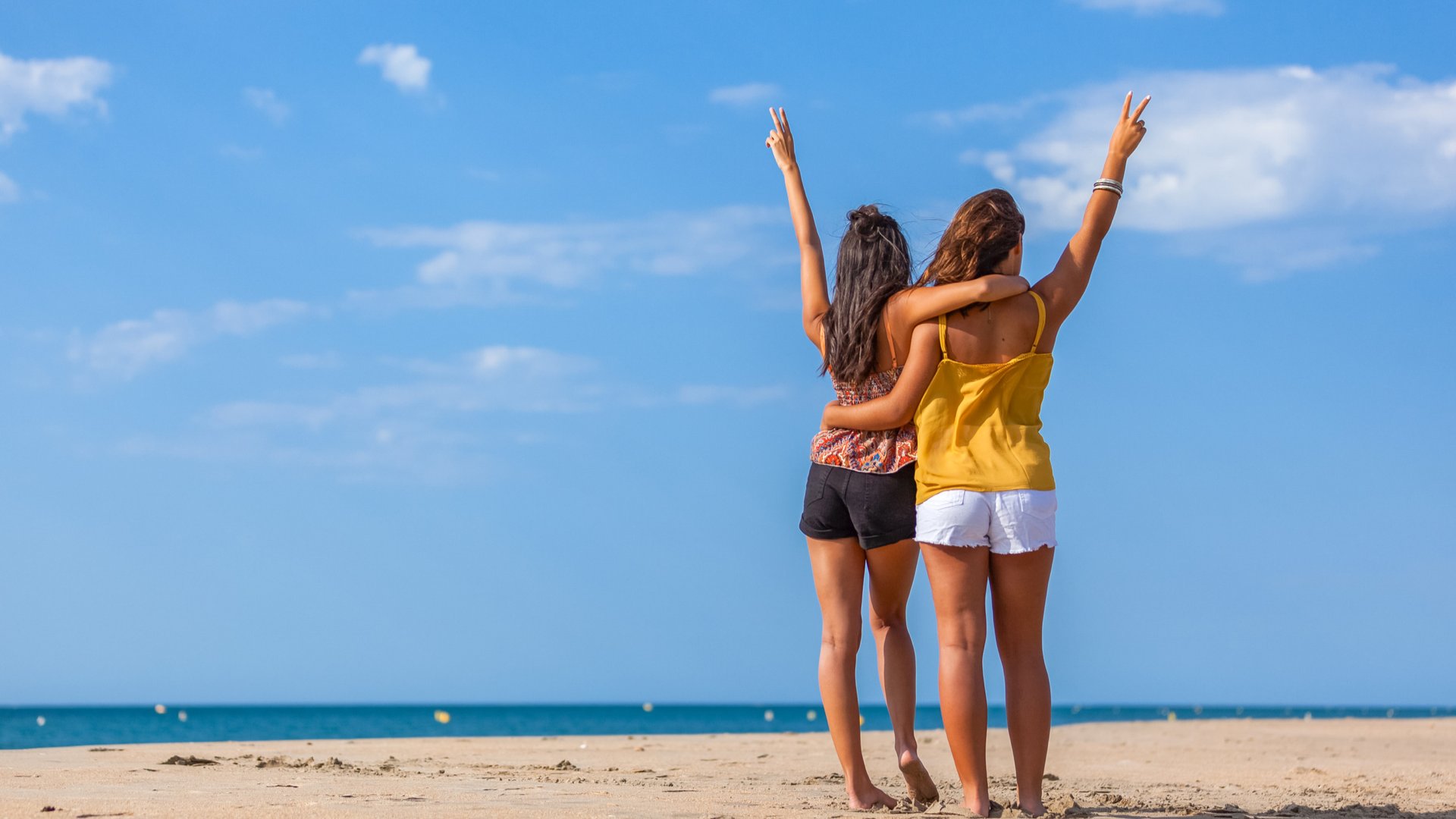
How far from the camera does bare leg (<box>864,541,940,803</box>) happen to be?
4.31m

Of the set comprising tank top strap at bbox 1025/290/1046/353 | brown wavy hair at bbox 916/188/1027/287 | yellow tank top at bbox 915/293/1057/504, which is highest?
brown wavy hair at bbox 916/188/1027/287

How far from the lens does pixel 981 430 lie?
405 cm

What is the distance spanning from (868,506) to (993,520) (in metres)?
0.48

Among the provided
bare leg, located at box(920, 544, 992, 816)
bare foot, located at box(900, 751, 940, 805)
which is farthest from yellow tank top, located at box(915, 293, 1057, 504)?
bare foot, located at box(900, 751, 940, 805)

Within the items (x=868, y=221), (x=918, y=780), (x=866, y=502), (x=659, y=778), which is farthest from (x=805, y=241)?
(x=659, y=778)

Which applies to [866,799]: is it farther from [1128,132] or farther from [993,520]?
[1128,132]

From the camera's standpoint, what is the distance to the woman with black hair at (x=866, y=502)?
4.27 m

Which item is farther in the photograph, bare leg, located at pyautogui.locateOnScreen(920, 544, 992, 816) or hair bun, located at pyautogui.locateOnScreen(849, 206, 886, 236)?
hair bun, located at pyautogui.locateOnScreen(849, 206, 886, 236)

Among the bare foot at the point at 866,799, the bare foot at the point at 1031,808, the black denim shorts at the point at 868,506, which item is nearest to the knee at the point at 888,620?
the black denim shorts at the point at 868,506

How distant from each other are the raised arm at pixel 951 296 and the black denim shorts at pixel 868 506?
547mm

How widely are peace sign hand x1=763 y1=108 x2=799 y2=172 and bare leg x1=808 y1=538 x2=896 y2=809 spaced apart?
1.58 metres

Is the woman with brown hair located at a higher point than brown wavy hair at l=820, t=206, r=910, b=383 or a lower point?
lower

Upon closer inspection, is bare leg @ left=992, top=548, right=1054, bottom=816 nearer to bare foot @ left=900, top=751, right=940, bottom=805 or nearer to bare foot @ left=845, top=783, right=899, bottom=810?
bare foot @ left=900, top=751, right=940, bottom=805

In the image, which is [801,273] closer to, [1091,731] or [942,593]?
[942,593]
